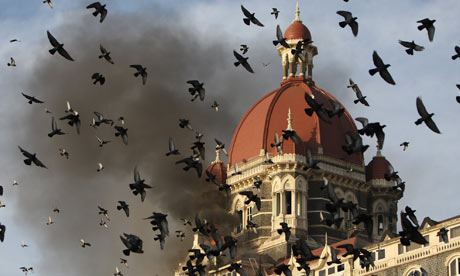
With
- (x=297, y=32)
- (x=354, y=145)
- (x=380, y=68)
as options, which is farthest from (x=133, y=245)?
(x=297, y=32)

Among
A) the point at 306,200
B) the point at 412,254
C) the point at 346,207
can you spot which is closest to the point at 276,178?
the point at 306,200

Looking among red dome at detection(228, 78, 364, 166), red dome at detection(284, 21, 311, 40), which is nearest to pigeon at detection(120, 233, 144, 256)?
red dome at detection(228, 78, 364, 166)

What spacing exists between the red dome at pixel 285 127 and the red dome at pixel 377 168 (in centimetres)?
120

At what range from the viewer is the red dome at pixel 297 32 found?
135m

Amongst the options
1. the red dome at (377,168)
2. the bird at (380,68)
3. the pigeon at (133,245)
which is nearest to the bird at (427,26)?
the bird at (380,68)

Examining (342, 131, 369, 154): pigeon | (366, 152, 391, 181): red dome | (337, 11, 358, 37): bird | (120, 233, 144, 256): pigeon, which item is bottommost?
(120, 233, 144, 256): pigeon

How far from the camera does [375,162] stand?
129 meters

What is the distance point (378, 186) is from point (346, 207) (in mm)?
78353

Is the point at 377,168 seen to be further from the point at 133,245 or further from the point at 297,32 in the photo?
the point at 133,245

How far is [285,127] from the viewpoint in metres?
126

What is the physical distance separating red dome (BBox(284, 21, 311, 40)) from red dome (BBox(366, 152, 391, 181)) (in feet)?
50.6

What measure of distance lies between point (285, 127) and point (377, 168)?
10401 millimetres

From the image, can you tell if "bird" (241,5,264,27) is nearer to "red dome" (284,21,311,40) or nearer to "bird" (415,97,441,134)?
"bird" (415,97,441,134)

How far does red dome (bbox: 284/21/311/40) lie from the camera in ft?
442
